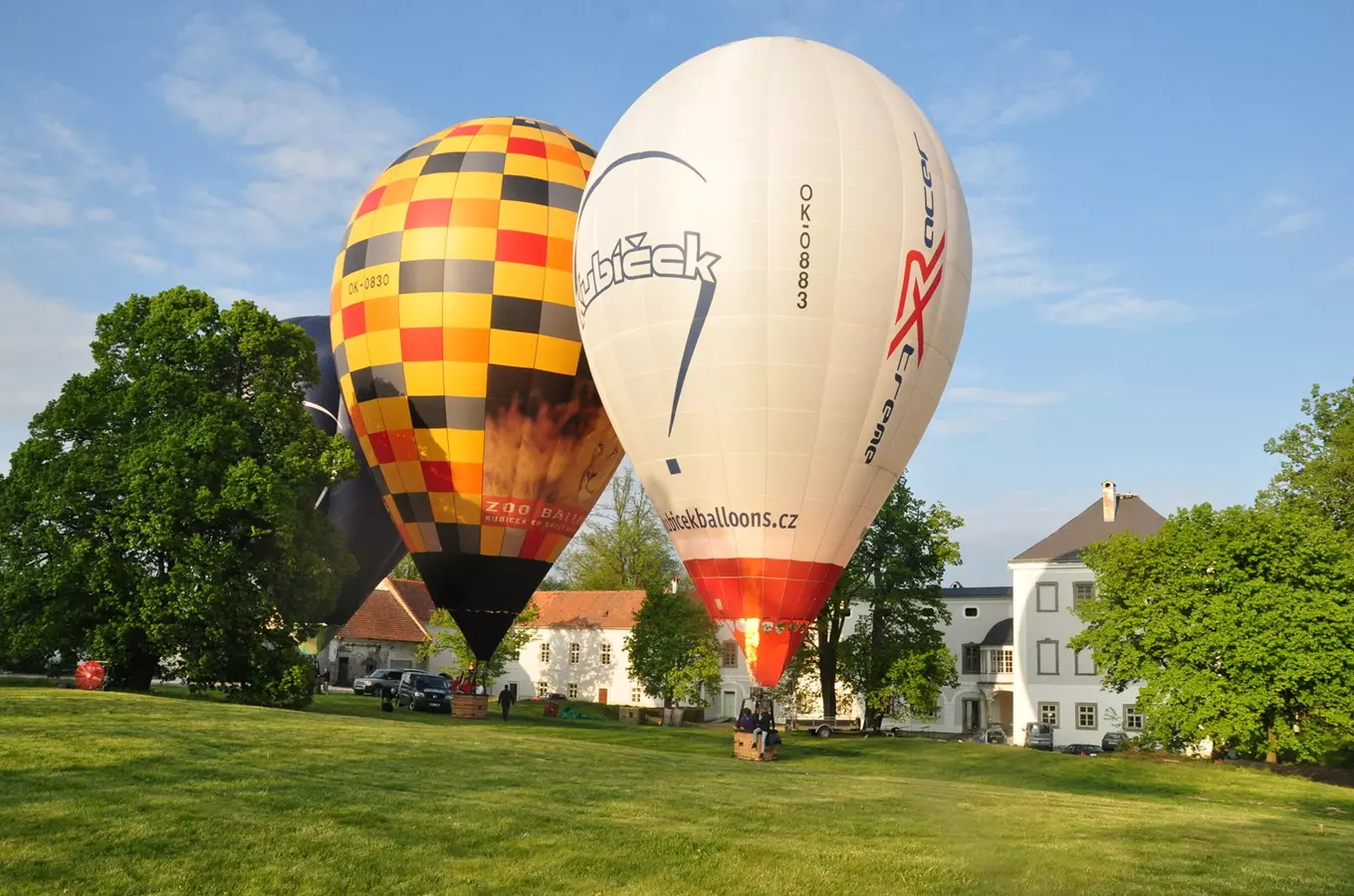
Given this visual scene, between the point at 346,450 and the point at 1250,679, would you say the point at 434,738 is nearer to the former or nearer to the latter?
the point at 346,450

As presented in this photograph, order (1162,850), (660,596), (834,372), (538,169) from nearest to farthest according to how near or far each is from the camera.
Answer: (1162,850) → (834,372) → (538,169) → (660,596)

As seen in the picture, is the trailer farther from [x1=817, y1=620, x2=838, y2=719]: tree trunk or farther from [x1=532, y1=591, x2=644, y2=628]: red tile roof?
[x1=532, y1=591, x2=644, y2=628]: red tile roof

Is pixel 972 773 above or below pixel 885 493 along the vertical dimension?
below

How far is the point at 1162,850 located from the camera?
14.9 meters

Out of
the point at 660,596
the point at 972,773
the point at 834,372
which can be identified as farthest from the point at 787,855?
the point at 660,596

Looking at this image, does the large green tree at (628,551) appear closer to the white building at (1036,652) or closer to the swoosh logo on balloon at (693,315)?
the white building at (1036,652)

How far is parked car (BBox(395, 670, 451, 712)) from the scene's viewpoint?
42.3 meters

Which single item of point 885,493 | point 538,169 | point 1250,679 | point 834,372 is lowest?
point 1250,679

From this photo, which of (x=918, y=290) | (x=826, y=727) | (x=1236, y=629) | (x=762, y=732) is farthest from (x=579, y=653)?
(x=918, y=290)

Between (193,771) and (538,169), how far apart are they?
21.7m

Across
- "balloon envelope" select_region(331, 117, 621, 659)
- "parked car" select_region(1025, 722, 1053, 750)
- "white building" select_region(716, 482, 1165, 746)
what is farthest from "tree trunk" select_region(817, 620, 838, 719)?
"balloon envelope" select_region(331, 117, 621, 659)

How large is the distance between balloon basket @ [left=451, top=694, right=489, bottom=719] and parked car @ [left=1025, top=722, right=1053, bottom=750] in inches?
1350

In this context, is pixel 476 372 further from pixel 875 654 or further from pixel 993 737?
pixel 993 737

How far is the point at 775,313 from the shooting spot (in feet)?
72.2
